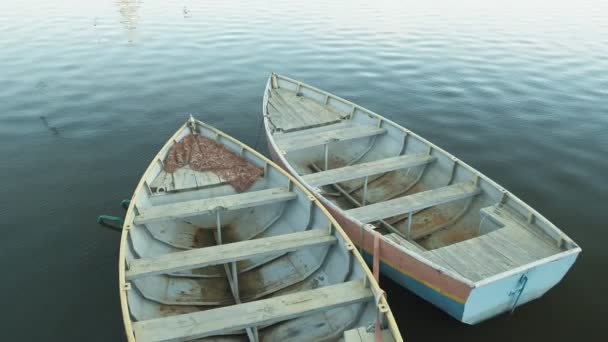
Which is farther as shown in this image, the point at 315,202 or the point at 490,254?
the point at 315,202

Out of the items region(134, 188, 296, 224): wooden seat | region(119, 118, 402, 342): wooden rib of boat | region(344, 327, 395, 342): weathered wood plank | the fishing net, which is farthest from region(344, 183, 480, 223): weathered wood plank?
region(344, 327, 395, 342): weathered wood plank

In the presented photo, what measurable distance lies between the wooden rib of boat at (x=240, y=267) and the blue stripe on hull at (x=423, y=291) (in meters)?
1.47

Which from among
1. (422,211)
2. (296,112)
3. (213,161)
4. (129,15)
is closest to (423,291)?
(422,211)

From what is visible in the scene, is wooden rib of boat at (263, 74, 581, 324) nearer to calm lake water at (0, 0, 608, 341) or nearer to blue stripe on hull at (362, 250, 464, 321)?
blue stripe on hull at (362, 250, 464, 321)

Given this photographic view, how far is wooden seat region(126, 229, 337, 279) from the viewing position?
7711 millimetres

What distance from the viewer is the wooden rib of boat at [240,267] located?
672cm

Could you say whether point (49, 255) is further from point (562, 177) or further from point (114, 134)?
point (562, 177)

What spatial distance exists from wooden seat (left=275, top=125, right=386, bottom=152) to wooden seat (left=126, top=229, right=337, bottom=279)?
4452 mm

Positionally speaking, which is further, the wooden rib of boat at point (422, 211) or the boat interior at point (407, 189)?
the boat interior at point (407, 189)

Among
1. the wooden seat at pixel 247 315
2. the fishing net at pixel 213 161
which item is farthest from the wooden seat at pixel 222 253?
the fishing net at pixel 213 161

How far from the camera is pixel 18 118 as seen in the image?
705 inches

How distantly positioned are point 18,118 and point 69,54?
32.3ft

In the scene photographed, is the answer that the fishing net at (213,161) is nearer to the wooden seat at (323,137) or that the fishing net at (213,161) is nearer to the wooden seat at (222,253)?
the wooden seat at (323,137)

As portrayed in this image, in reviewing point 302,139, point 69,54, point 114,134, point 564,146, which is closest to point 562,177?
point 564,146
